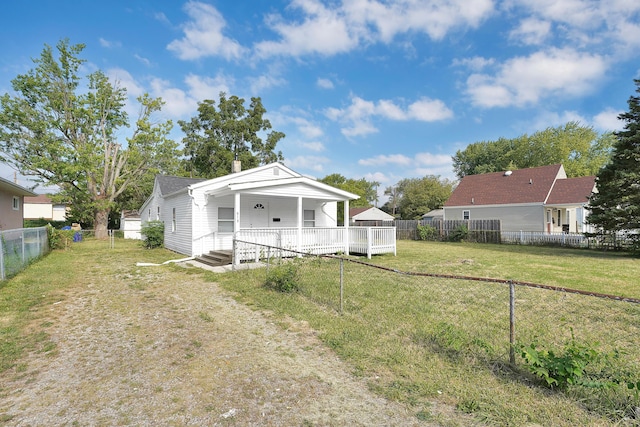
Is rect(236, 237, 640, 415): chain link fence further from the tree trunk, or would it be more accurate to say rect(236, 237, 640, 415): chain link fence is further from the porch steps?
the tree trunk

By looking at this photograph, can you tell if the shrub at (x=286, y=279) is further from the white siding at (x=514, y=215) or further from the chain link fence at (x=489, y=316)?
the white siding at (x=514, y=215)

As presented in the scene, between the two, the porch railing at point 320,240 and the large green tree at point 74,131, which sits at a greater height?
the large green tree at point 74,131

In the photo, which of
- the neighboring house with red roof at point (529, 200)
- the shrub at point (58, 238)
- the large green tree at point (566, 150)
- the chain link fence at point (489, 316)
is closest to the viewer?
the chain link fence at point (489, 316)

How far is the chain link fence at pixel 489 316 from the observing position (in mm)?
3641

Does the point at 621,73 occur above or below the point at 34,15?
above

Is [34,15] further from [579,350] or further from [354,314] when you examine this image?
[579,350]

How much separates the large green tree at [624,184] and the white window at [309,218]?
46.5 ft

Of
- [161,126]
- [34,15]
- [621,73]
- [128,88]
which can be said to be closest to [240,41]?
[34,15]

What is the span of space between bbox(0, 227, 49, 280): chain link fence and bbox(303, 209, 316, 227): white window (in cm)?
1073

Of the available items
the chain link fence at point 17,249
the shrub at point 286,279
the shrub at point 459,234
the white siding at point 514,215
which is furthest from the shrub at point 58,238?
the white siding at point 514,215

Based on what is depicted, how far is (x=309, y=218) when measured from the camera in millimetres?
16141

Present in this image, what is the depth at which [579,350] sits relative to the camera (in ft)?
9.77

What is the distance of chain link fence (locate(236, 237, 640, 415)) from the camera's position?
3.64m

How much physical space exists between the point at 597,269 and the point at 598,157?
123 feet
